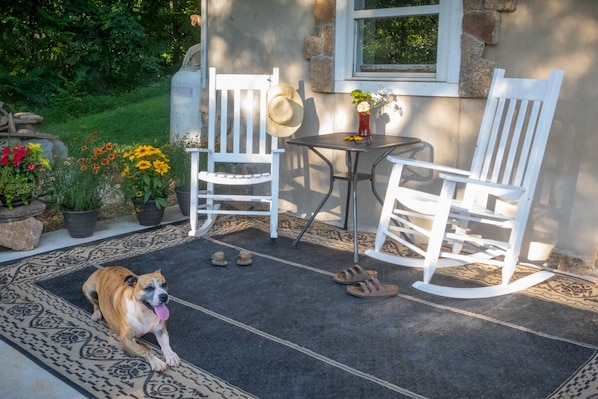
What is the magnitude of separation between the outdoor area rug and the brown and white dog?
58mm

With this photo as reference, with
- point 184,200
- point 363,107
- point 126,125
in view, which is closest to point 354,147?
point 363,107

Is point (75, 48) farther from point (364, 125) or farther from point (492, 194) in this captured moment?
point (492, 194)

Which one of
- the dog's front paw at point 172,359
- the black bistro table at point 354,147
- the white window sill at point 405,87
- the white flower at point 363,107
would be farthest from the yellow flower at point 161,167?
the dog's front paw at point 172,359

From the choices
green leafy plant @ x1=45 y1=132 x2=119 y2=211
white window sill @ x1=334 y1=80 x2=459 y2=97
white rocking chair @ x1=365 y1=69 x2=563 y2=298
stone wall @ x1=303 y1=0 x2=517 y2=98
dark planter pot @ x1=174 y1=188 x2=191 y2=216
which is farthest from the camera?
dark planter pot @ x1=174 y1=188 x2=191 y2=216

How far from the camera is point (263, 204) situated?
5383mm

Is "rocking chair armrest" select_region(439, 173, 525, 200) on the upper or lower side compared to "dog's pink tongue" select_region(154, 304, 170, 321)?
upper

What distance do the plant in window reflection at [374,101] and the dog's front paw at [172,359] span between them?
7.07 feet

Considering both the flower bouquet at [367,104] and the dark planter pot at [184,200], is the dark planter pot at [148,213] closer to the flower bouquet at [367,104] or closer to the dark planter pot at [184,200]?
the dark planter pot at [184,200]

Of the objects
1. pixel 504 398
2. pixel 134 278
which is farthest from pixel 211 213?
pixel 504 398

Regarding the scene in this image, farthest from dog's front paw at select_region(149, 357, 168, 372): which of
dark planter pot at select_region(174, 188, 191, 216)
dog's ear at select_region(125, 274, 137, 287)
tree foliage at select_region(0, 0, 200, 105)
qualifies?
tree foliage at select_region(0, 0, 200, 105)

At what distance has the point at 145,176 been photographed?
4621mm

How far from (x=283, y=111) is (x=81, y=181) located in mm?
1470

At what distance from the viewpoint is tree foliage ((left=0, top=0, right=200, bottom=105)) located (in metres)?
10.3

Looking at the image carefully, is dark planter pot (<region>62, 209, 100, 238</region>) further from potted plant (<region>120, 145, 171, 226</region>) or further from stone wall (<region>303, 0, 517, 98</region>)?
stone wall (<region>303, 0, 517, 98</region>)
